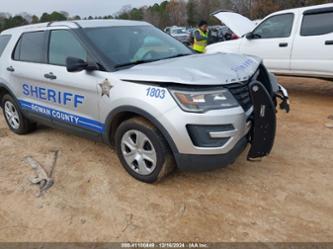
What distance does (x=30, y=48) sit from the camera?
4527 millimetres

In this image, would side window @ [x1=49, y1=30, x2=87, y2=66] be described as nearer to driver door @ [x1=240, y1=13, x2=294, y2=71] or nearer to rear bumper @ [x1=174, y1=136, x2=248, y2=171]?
rear bumper @ [x1=174, y1=136, x2=248, y2=171]

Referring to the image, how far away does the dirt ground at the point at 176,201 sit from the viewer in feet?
9.02

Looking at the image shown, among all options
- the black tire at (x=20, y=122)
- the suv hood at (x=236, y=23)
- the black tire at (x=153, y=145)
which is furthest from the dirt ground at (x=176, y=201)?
the suv hood at (x=236, y=23)

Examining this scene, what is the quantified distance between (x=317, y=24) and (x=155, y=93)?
4.61m

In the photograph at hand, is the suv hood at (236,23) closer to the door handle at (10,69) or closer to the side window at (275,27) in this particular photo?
the side window at (275,27)

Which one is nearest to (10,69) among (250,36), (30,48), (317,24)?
(30,48)

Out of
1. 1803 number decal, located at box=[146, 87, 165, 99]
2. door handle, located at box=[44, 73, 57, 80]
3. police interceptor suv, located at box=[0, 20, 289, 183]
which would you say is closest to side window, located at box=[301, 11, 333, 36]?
police interceptor suv, located at box=[0, 20, 289, 183]

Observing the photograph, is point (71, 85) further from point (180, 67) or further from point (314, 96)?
point (314, 96)

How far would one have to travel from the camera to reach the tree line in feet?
120

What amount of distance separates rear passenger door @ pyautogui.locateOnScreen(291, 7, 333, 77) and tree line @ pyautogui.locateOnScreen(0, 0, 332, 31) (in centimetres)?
3022

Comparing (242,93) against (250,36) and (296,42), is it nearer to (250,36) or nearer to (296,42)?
(296,42)

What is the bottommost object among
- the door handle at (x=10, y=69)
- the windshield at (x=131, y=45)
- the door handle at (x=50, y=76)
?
the door handle at (x=10, y=69)

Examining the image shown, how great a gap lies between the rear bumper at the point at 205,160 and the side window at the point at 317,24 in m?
4.14

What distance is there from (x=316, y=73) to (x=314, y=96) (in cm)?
89
